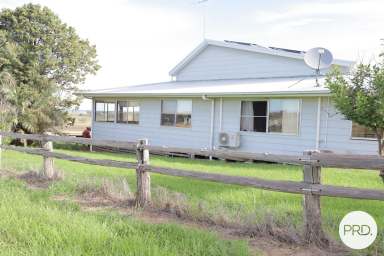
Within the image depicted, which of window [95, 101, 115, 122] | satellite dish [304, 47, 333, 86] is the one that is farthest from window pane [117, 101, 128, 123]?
satellite dish [304, 47, 333, 86]

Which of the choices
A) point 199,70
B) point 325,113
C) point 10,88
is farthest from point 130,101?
point 325,113

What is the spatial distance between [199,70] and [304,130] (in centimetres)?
846

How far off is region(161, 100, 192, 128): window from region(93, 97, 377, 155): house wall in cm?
22

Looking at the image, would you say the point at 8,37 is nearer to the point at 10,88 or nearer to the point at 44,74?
the point at 44,74

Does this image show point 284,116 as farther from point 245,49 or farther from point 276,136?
point 245,49

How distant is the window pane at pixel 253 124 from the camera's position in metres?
16.8

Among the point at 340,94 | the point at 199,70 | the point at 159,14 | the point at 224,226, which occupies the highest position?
the point at 159,14

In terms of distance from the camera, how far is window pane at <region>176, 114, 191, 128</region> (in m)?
18.9

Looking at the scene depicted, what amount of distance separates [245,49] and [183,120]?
4267 mm

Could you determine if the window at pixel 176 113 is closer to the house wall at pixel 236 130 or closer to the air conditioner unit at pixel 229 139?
the house wall at pixel 236 130

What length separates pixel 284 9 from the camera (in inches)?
789

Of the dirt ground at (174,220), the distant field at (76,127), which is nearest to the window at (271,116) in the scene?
the dirt ground at (174,220)

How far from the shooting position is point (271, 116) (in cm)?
1638

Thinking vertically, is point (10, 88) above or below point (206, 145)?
above
